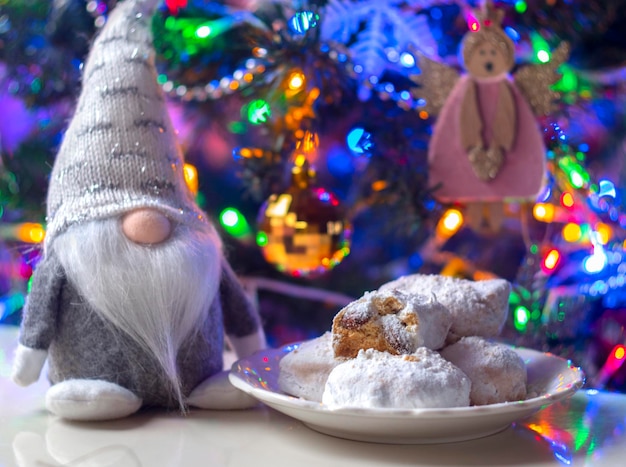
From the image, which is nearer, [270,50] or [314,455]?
[314,455]

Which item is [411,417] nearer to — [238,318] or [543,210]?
[238,318]

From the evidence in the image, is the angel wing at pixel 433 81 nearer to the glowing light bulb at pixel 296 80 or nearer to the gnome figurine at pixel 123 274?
the glowing light bulb at pixel 296 80

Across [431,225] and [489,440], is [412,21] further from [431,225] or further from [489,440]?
[489,440]

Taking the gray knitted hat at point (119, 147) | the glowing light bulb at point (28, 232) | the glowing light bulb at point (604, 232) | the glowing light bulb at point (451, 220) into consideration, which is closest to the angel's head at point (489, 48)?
the glowing light bulb at point (451, 220)

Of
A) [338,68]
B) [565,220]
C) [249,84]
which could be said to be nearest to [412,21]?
[338,68]

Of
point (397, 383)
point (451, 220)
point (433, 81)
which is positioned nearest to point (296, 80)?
point (433, 81)
